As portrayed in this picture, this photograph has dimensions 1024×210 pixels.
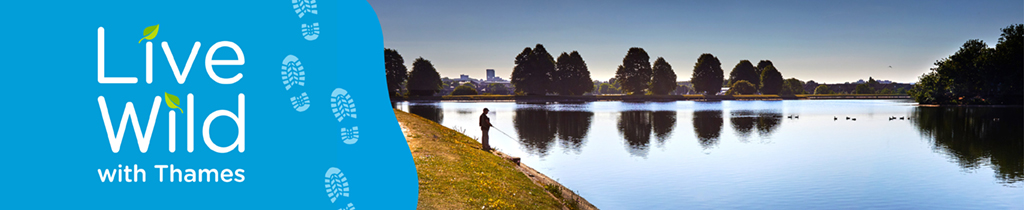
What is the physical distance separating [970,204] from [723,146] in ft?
56.8

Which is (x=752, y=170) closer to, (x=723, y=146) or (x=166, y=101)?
(x=723, y=146)

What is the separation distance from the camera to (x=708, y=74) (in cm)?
15225

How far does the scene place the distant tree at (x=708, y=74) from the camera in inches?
5994

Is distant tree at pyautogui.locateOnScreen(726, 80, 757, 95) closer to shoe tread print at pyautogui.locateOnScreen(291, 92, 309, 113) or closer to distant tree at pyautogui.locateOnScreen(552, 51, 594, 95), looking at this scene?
distant tree at pyautogui.locateOnScreen(552, 51, 594, 95)

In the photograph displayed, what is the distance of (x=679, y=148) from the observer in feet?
117

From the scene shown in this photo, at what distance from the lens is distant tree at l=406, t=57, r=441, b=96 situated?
143375mm

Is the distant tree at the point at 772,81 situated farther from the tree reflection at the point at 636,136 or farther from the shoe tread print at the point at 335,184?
the shoe tread print at the point at 335,184

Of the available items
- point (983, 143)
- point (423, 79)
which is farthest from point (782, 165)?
point (423, 79)

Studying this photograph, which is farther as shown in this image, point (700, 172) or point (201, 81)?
point (700, 172)

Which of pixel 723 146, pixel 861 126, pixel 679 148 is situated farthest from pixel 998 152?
pixel 861 126

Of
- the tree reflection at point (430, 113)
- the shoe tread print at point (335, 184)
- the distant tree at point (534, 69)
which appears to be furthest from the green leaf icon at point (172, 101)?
the distant tree at point (534, 69)

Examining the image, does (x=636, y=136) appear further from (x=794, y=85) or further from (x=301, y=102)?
(x=794, y=85)

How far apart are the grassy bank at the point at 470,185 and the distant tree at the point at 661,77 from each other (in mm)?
128501

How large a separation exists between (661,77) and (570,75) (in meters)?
21.1
